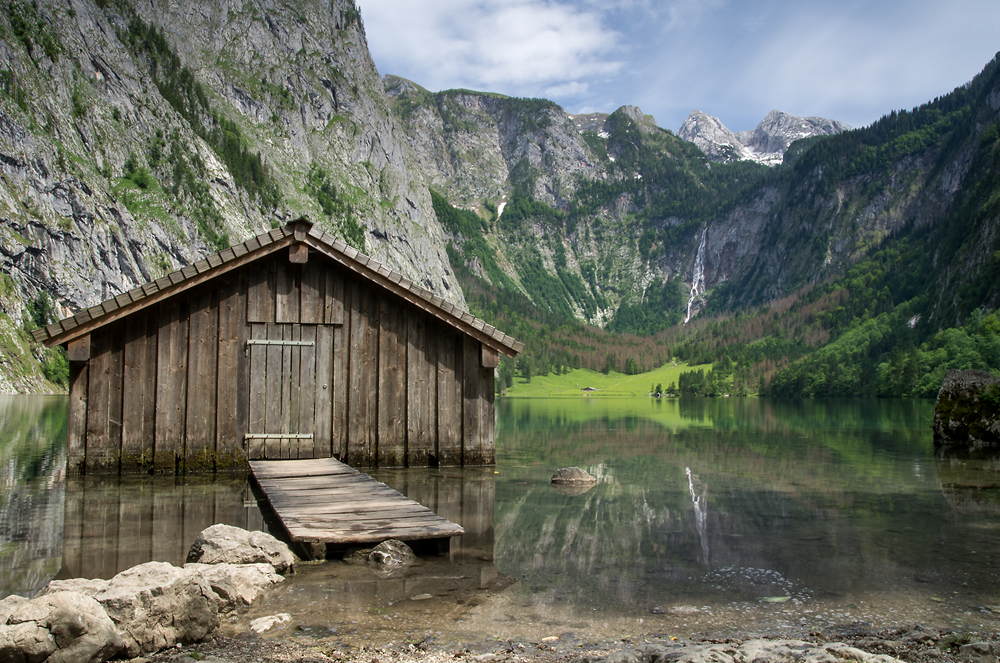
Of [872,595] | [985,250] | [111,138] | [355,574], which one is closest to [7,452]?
[355,574]

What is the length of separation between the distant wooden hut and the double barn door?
2 cm

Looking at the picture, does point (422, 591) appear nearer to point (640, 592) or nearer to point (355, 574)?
point (355, 574)

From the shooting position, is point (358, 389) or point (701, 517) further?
point (358, 389)

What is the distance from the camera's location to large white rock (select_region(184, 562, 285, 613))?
7.45m

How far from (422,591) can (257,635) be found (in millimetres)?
1876

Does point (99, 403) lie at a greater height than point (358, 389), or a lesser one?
lesser

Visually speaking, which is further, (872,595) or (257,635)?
(872,595)

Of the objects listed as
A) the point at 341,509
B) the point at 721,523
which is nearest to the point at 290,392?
the point at 341,509

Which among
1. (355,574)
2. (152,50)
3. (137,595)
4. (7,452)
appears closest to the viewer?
(137,595)

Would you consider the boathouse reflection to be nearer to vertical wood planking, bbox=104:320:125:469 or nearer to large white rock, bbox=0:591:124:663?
vertical wood planking, bbox=104:320:125:469

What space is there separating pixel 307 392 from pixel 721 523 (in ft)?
31.2

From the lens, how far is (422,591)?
7941mm

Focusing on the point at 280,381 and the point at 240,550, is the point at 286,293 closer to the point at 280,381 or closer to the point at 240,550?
the point at 280,381

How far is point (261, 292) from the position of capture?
54.7 ft
